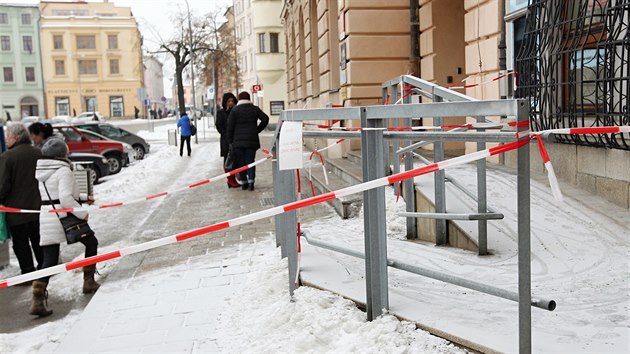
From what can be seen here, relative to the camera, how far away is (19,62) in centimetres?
8031

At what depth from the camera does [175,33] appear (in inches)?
1693

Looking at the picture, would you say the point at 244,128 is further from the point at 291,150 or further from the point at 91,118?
the point at 91,118

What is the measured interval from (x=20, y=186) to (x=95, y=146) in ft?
40.3

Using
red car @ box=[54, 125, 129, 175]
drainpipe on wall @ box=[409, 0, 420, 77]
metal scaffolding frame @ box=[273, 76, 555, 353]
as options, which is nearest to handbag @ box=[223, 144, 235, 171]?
drainpipe on wall @ box=[409, 0, 420, 77]

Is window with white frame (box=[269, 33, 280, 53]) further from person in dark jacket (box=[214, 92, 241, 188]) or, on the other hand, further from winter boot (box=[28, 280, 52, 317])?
winter boot (box=[28, 280, 52, 317])

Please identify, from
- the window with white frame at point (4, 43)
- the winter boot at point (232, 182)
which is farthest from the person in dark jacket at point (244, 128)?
the window with white frame at point (4, 43)

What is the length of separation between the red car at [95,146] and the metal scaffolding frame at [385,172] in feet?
47.8

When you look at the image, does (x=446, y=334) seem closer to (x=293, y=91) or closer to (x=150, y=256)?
(x=150, y=256)

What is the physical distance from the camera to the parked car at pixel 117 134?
827 inches

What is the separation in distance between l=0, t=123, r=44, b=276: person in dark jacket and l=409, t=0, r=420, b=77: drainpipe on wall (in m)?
7.80

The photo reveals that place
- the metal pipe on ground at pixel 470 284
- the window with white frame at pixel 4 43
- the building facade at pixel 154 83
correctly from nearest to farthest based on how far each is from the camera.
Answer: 1. the metal pipe on ground at pixel 470 284
2. the window with white frame at pixel 4 43
3. the building facade at pixel 154 83

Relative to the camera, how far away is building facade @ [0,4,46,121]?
261 ft

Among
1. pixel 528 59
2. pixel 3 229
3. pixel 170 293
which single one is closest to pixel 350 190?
pixel 170 293

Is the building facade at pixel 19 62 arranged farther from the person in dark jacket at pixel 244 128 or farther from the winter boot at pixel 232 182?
the person in dark jacket at pixel 244 128
